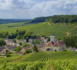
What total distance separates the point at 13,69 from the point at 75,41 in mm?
45741

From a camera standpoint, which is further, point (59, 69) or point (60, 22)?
point (60, 22)

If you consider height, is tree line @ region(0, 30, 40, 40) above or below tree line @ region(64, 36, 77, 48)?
below

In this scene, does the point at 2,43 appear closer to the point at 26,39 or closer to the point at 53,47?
the point at 26,39

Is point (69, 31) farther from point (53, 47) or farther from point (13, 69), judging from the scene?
point (13, 69)

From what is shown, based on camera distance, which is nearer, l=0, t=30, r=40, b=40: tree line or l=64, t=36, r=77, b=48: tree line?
l=64, t=36, r=77, b=48: tree line

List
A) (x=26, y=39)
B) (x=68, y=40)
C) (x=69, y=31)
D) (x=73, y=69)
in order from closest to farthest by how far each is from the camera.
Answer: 1. (x=73, y=69)
2. (x=68, y=40)
3. (x=26, y=39)
4. (x=69, y=31)

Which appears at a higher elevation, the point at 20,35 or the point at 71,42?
the point at 71,42

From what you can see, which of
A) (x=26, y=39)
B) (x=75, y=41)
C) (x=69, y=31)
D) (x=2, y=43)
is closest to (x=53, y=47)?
(x=75, y=41)

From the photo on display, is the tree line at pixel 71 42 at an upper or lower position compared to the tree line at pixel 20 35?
upper

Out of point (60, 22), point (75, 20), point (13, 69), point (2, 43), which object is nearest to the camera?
point (13, 69)

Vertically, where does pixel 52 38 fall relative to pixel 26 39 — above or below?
above

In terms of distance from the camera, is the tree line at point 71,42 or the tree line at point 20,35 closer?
the tree line at point 71,42

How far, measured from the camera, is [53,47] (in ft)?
202

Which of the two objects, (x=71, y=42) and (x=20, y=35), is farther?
(x=20, y=35)
